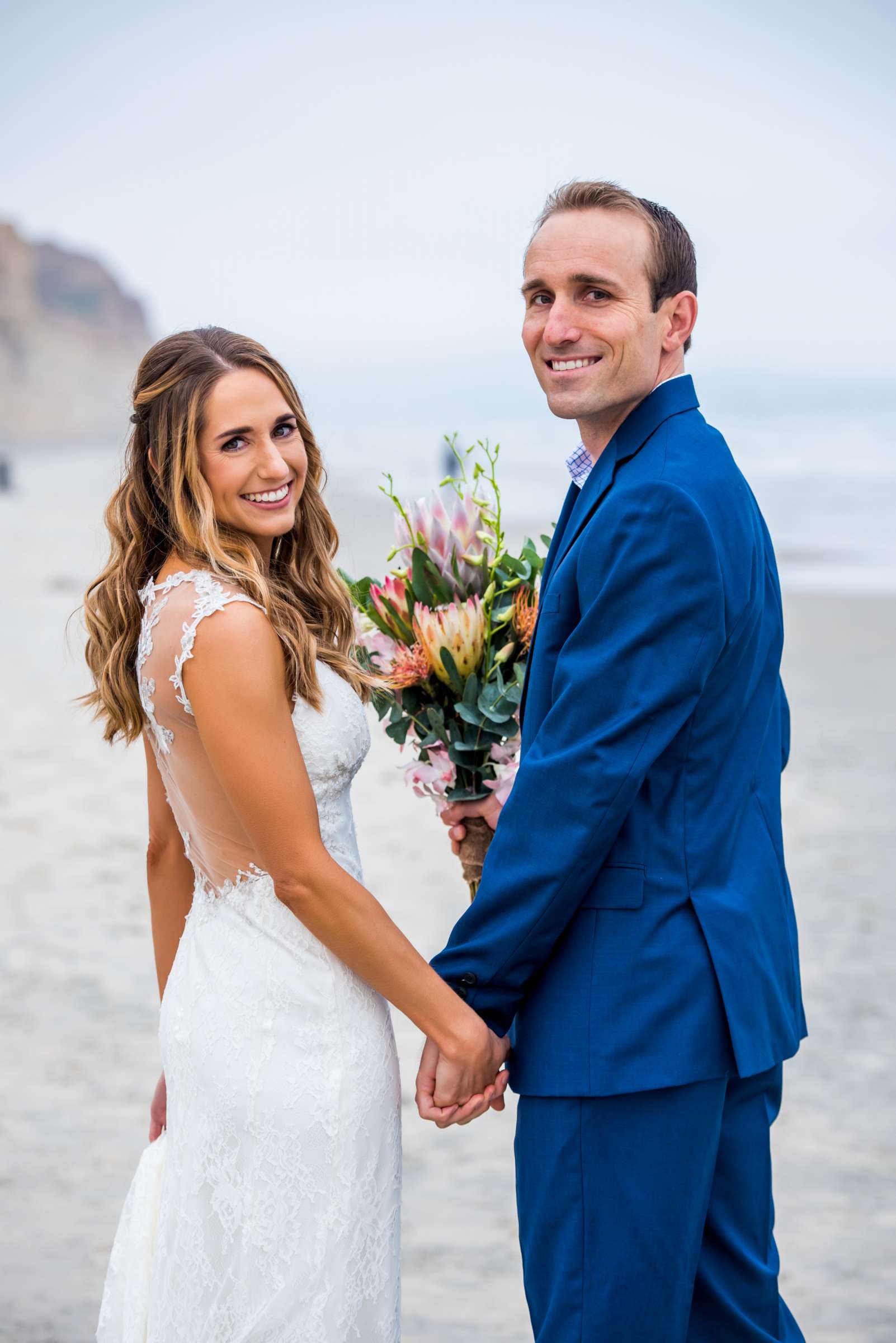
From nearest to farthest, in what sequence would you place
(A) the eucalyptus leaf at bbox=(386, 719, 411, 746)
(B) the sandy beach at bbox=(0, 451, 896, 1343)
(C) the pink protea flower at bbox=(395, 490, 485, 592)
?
1. (C) the pink protea flower at bbox=(395, 490, 485, 592)
2. (A) the eucalyptus leaf at bbox=(386, 719, 411, 746)
3. (B) the sandy beach at bbox=(0, 451, 896, 1343)

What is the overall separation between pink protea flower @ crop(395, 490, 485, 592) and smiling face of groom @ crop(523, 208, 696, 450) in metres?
0.37

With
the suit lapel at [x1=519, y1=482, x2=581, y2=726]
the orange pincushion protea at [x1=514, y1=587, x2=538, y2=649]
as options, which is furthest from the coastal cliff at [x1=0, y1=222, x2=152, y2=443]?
the suit lapel at [x1=519, y1=482, x2=581, y2=726]

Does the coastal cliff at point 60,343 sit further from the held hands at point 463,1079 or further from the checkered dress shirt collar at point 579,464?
the held hands at point 463,1079

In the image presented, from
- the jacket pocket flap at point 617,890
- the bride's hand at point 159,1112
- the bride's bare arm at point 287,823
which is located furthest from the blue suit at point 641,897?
the bride's hand at point 159,1112

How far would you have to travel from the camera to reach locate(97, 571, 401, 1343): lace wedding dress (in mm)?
2158

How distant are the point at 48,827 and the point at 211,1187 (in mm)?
6004

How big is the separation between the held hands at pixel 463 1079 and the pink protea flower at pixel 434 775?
1.84 ft

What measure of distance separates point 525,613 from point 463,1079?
2.90ft

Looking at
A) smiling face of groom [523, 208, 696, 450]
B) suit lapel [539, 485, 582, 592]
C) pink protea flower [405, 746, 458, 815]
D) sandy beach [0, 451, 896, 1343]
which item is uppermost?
smiling face of groom [523, 208, 696, 450]

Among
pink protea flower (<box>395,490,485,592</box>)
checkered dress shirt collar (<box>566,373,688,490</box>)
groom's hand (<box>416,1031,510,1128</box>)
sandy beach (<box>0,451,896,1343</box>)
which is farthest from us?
sandy beach (<box>0,451,896,1343</box>)

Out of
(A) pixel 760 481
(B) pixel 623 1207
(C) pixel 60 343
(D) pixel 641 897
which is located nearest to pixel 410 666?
(D) pixel 641 897

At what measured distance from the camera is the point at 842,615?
15367 mm

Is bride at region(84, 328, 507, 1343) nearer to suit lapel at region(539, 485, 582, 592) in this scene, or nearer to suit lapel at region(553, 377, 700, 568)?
suit lapel at region(539, 485, 582, 592)

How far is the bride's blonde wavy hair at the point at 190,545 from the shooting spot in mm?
2217
